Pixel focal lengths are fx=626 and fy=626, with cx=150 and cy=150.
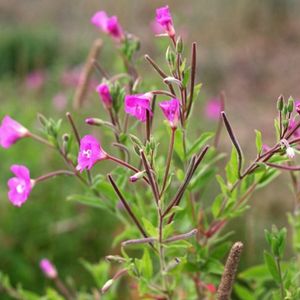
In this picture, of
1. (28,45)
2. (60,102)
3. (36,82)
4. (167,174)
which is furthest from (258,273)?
(28,45)

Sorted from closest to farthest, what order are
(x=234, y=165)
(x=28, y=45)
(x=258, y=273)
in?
(x=234, y=165), (x=258, y=273), (x=28, y=45)

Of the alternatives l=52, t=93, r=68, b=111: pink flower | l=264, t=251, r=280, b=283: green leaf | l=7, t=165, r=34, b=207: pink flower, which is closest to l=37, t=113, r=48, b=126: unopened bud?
l=7, t=165, r=34, b=207: pink flower

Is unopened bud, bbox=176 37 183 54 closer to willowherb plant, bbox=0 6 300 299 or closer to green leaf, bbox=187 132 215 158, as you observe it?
willowherb plant, bbox=0 6 300 299

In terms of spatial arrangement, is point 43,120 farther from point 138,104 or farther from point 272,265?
point 272,265

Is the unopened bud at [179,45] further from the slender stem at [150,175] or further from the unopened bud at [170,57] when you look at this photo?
the slender stem at [150,175]

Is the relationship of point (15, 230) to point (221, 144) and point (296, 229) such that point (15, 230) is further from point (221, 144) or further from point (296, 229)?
point (221, 144)

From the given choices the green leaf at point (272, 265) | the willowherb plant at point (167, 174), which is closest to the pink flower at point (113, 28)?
the willowherb plant at point (167, 174)
